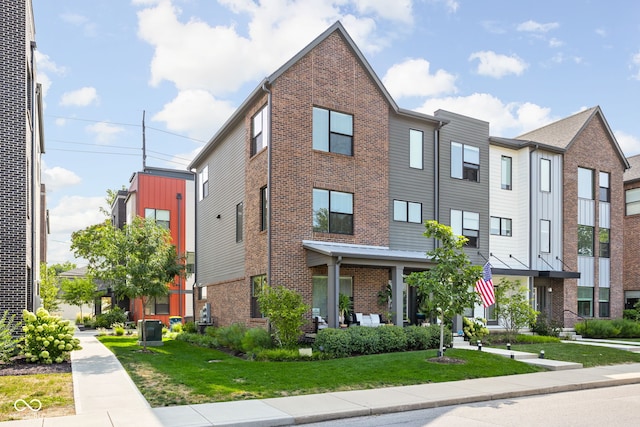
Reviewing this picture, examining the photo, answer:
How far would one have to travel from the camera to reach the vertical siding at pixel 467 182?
81.6 ft

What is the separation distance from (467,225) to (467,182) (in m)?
1.96

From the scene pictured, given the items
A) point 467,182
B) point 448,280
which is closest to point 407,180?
point 467,182

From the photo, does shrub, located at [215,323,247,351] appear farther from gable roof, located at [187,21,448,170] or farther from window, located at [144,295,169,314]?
window, located at [144,295,169,314]

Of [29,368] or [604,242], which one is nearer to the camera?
[29,368]

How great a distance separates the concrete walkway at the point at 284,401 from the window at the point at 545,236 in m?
13.8

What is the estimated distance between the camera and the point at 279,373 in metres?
13.6

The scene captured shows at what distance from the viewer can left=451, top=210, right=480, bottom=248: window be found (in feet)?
83.0

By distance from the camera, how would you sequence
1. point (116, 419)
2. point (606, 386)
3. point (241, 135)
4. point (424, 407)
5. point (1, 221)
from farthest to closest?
point (241, 135) < point (1, 221) < point (606, 386) < point (424, 407) < point (116, 419)

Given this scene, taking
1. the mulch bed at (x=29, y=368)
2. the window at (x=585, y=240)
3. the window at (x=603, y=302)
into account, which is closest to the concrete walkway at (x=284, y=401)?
the mulch bed at (x=29, y=368)

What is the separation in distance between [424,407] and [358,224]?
11318 mm

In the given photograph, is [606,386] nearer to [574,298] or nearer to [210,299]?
[574,298]

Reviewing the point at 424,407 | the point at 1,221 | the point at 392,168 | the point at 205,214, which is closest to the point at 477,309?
the point at 392,168

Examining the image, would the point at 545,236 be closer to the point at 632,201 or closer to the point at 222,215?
the point at 632,201

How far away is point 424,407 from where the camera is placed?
10.7 m
